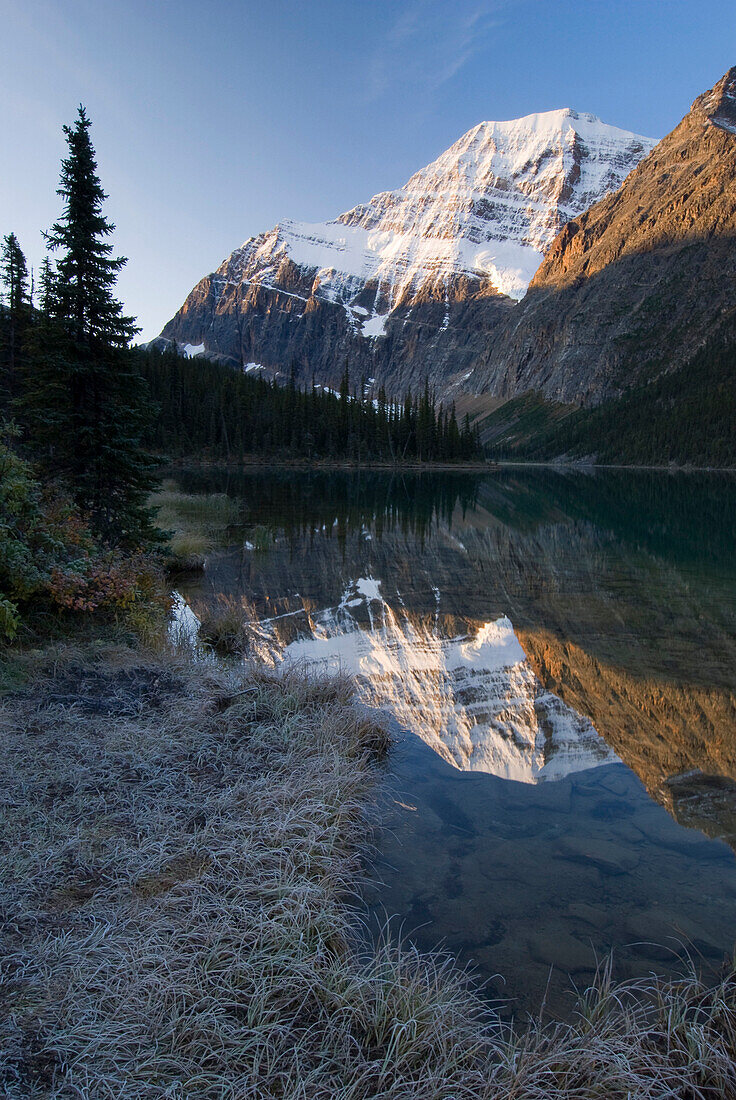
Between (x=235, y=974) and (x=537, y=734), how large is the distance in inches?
224

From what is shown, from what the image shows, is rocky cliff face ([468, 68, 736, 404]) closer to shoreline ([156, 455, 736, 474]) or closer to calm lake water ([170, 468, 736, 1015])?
shoreline ([156, 455, 736, 474])

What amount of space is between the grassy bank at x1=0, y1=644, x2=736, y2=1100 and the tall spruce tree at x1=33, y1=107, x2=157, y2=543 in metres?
9.01

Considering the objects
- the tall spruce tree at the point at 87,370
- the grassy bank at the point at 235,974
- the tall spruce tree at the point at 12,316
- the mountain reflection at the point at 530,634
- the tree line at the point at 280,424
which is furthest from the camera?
the tree line at the point at 280,424

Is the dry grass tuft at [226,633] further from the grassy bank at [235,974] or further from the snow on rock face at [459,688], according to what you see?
the grassy bank at [235,974]

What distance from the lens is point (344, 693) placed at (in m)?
8.30

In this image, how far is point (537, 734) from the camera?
820 centimetres

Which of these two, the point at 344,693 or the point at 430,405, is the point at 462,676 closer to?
the point at 344,693

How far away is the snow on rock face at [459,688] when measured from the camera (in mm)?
7621

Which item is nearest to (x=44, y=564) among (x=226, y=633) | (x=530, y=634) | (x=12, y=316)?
(x=226, y=633)

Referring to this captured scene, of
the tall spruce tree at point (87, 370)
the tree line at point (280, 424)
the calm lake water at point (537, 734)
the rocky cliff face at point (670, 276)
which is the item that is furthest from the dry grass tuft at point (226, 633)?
the rocky cliff face at point (670, 276)

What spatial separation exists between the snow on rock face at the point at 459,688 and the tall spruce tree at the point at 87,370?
5.01m

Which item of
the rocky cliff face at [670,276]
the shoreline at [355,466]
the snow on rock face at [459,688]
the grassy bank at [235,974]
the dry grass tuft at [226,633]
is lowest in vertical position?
the snow on rock face at [459,688]

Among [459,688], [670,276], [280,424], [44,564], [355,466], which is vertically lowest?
[459,688]

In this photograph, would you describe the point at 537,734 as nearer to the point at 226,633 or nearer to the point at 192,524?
the point at 226,633
